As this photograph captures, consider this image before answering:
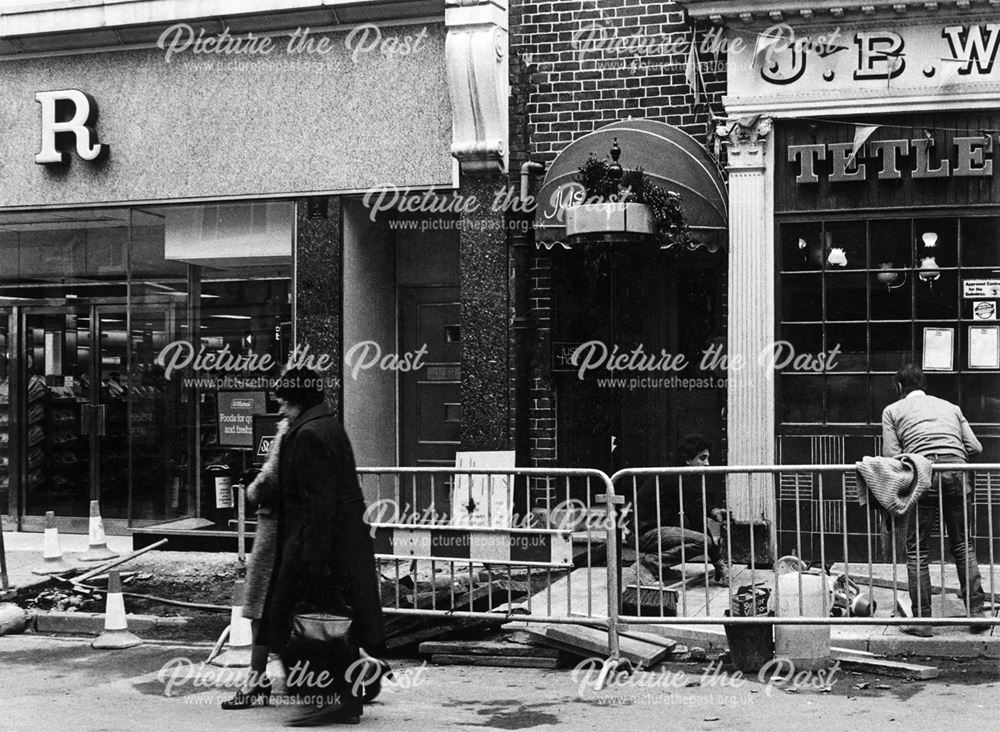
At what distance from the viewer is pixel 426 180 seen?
42.0ft

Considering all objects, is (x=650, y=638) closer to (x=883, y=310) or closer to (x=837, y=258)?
(x=883, y=310)

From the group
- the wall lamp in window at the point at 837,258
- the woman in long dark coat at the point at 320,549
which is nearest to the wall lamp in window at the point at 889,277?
the wall lamp in window at the point at 837,258

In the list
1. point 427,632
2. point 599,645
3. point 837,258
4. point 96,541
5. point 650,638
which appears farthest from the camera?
point 96,541

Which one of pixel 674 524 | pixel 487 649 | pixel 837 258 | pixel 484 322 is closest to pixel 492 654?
pixel 487 649

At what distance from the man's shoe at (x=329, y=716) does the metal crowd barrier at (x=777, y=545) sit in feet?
6.56

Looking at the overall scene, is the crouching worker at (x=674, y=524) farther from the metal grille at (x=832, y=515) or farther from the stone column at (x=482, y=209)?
the stone column at (x=482, y=209)

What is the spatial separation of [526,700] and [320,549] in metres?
1.55

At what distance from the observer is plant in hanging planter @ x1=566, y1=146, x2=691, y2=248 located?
36.1 feet

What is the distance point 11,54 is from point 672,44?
715 centimetres

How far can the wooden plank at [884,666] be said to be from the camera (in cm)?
798

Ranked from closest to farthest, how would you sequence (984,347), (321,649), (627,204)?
(321,649)
(627,204)
(984,347)

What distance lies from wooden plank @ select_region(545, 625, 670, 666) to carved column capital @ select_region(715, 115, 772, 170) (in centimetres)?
481

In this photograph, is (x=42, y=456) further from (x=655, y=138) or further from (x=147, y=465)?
(x=655, y=138)

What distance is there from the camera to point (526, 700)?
25.0 feet
